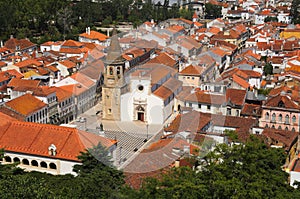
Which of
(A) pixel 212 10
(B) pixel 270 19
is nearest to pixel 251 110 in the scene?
(B) pixel 270 19

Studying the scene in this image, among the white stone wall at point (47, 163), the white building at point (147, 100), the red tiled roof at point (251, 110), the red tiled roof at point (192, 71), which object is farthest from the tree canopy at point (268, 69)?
the white stone wall at point (47, 163)

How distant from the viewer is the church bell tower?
2520cm

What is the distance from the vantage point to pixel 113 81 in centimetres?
2558

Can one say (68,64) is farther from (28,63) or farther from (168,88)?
(168,88)

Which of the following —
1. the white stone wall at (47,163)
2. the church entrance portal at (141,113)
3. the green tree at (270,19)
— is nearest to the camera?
the white stone wall at (47,163)

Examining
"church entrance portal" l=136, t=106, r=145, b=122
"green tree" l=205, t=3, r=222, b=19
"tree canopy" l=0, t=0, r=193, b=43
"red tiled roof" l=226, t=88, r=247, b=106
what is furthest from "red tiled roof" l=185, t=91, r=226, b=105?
"green tree" l=205, t=3, r=222, b=19

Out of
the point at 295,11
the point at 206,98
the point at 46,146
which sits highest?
the point at 295,11

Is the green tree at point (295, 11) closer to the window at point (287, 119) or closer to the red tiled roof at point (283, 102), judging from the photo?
the red tiled roof at point (283, 102)

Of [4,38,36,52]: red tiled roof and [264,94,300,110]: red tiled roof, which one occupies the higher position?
[264,94,300,110]: red tiled roof

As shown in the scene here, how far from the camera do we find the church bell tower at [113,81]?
25.2 metres

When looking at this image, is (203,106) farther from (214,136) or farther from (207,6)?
(207,6)

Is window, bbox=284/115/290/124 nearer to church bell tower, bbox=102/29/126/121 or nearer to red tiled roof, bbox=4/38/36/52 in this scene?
church bell tower, bbox=102/29/126/121

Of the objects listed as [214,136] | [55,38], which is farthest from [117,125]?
[55,38]

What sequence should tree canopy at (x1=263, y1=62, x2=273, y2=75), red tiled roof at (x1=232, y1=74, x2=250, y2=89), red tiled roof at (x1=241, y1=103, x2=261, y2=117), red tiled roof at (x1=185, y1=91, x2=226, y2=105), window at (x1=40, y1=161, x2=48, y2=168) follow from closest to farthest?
1. window at (x1=40, y1=161, x2=48, y2=168)
2. red tiled roof at (x1=241, y1=103, x2=261, y2=117)
3. red tiled roof at (x1=185, y1=91, x2=226, y2=105)
4. red tiled roof at (x1=232, y1=74, x2=250, y2=89)
5. tree canopy at (x1=263, y1=62, x2=273, y2=75)
